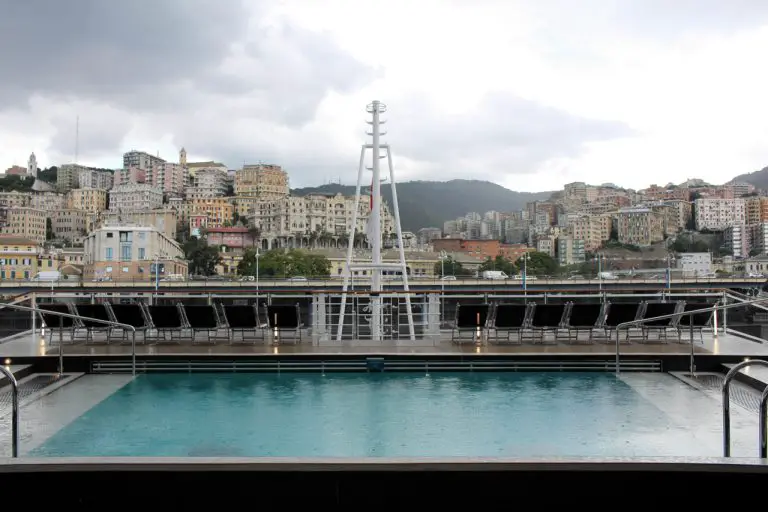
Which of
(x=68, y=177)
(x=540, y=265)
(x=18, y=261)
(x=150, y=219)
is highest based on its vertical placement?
(x=68, y=177)

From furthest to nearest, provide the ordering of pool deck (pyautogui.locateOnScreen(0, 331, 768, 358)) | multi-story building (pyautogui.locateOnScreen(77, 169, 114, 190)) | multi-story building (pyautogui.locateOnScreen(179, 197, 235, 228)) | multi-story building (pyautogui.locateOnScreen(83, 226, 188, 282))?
1. multi-story building (pyautogui.locateOnScreen(77, 169, 114, 190))
2. multi-story building (pyautogui.locateOnScreen(179, 197, 235, 228))
3. multi-story building (pyautogui.locateOnScreen(83, 226, 188, 282))
4. pool deck (pyautogui.locateOnScreen(0, 331, 768, 358))

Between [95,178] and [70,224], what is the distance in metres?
38.6

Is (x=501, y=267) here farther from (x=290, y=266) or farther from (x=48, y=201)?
(x=48, y=201)

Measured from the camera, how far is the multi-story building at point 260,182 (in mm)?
166625

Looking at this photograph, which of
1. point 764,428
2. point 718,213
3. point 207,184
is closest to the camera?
point 764,428

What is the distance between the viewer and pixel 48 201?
492ft

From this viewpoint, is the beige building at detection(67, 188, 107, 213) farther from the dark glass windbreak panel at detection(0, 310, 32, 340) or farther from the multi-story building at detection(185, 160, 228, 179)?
the dark glass windbreak panel at detection(0, 310, 32, 340)

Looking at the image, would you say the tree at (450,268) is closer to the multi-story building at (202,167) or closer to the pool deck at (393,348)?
the pool deck at (393,348)

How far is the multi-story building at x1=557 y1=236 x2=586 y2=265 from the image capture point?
146 m

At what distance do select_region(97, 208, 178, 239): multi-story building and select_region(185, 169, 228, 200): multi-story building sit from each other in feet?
49.2

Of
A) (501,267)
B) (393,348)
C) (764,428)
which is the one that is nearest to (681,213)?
(501,267)

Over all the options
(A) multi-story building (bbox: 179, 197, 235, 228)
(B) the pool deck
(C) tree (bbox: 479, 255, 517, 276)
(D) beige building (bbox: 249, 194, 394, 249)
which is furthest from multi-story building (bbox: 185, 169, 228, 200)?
(B) the pool deck
